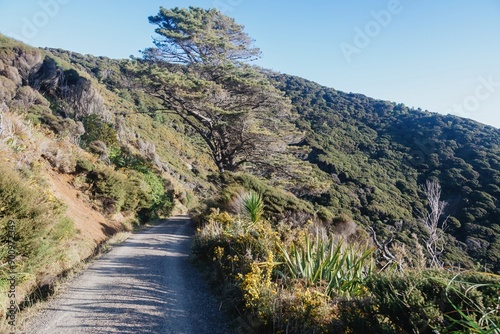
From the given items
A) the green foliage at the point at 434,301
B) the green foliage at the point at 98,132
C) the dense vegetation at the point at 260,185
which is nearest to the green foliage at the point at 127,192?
the dense vegetation at the point at 260,185

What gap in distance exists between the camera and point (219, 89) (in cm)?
1783

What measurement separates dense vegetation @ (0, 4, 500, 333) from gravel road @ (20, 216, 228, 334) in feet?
1.72

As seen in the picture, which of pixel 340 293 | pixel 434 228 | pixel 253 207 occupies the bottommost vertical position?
pixel 340 293

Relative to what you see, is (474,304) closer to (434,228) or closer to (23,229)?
(434,228)

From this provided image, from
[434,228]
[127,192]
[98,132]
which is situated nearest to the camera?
[434,228]

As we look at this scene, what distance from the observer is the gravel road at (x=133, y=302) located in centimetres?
425

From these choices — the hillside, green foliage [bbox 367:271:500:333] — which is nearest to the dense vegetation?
green foliage [bbox 367:271:500:333]

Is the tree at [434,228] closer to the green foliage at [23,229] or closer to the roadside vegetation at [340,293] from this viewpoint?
the roadside vegetation at [340,293]

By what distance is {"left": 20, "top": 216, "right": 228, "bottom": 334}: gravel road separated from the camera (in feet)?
13.9

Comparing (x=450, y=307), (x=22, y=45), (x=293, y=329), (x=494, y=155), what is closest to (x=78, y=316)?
(x=293, y=329)

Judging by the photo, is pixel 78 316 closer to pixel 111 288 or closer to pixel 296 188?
pixel 111 288

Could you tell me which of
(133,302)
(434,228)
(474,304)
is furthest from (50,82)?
(474,304)

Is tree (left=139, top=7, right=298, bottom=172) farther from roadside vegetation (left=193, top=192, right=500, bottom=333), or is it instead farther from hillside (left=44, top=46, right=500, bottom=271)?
roadside vegetation (left=193, top=192, right=500, bottom=333)

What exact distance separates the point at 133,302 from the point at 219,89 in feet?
47.3
